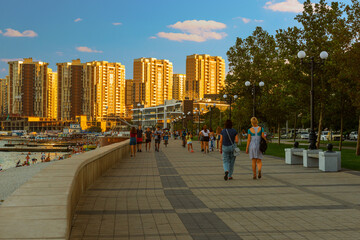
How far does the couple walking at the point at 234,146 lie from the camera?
12.0m

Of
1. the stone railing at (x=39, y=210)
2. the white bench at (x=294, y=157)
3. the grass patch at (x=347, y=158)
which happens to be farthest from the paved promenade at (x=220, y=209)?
the white bench at (x=294, y=157)

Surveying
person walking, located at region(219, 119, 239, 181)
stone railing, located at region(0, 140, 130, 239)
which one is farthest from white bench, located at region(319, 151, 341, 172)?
stone railing, located at region(0, 140, 130, 239)

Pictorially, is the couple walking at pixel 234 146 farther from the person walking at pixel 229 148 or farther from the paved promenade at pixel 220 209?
the paved promenade at pixel 220 209

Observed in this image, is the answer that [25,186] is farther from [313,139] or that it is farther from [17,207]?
[313,139]

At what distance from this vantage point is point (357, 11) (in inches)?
913

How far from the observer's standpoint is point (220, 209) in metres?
7.50

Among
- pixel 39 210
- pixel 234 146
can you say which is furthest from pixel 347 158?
pixel 39 210

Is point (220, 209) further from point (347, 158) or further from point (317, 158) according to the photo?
point (347, 158)

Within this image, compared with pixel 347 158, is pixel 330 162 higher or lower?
higher

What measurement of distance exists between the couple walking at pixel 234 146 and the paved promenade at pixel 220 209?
40cm

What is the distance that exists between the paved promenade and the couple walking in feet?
1.30

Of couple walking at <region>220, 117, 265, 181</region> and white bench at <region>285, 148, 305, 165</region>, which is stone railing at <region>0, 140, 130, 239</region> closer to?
couple walking at <region>220, 117, 265, 181</region>

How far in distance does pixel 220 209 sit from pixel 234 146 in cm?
493

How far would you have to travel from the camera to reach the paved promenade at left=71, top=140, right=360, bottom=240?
5.80 m
